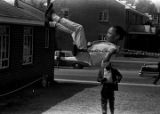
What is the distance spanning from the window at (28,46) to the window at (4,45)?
1625 millimetres

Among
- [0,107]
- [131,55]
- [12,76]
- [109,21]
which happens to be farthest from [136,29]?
[0,107]

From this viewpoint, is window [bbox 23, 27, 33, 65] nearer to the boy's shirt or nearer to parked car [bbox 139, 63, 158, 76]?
the boy's shirt

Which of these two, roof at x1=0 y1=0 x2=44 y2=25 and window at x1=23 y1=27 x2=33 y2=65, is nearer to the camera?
roof at x1=0 y1=0 x2=44 y2=25

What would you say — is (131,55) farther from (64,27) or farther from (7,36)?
(64,27)

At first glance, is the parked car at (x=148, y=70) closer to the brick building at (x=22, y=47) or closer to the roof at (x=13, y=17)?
the brick building at (x=22, y=47)

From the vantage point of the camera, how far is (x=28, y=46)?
16406 millimetres

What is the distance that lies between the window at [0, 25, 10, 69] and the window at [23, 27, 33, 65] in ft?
5.33

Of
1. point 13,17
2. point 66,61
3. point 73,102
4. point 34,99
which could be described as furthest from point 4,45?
point 66,61

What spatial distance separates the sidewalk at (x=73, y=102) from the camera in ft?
36.6

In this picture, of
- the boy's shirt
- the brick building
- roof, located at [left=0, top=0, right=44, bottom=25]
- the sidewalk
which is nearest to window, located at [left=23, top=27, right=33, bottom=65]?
the brick building

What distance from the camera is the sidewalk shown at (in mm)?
11148

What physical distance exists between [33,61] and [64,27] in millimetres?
6590

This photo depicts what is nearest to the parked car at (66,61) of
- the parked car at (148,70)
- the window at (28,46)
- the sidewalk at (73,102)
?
the parked car at (148,70)

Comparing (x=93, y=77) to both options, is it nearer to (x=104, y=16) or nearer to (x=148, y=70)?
(x=148, y=70)
